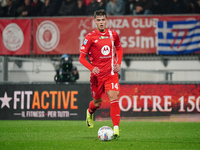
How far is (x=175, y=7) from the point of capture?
16.2m

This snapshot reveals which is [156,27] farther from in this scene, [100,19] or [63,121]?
[100,19]

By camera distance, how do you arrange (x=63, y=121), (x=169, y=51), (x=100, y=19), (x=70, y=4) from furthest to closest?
(x=70, y=4), (x=169, y=51), (x=63, y=121), (x=100, y=19)

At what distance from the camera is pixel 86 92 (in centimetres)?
1327

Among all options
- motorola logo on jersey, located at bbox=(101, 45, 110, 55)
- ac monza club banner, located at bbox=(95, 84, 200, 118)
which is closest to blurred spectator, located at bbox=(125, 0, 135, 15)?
ac monza club banner, located at bbox=(95, 84, 200, 118)

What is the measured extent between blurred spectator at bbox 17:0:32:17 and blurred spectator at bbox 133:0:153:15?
13.4ft

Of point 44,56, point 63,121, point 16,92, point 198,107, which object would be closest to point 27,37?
point 44,56

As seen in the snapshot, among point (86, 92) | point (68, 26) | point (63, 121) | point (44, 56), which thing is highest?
point (68, 26)

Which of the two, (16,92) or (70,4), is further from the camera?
(70,4)

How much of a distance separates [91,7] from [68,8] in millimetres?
898

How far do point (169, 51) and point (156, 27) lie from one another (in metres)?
0.96

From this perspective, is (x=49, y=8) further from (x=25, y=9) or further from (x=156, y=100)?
(x=156, y=100)

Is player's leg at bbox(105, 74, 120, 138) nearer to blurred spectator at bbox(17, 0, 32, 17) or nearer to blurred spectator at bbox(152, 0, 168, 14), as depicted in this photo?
blurred spectator at bbox(152, 0, 168, 14)

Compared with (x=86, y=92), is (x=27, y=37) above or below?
above

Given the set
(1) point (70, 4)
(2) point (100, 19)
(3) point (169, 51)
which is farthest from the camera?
(1) point (70, 4)
